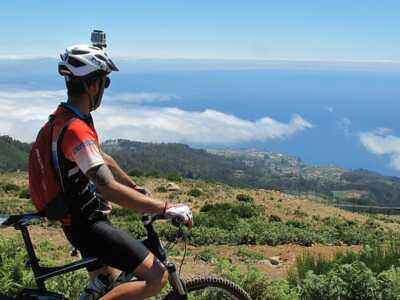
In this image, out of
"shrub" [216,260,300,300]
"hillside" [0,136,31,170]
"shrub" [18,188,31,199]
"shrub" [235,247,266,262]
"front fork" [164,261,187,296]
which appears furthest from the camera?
"hillside" [0,136,31,170]

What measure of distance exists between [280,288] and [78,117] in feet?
10.5

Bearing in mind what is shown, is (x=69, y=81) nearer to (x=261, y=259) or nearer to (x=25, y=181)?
(x=261, y=259)

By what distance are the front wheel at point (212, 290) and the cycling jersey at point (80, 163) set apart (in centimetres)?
107

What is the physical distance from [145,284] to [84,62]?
1.57 meters

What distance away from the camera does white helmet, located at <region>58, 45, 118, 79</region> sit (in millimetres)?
3627

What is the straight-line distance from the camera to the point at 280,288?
18.9ft

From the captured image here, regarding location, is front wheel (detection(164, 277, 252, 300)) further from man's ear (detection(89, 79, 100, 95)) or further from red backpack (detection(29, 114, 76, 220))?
man's ear (detection(89, 79, 100, 95))

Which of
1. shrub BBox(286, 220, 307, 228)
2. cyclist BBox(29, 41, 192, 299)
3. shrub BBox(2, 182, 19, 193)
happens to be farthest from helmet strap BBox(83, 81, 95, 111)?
shrub BBox(2, 182, 19, 193)

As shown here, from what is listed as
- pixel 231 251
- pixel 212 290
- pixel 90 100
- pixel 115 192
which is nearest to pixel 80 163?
pixel 115 192

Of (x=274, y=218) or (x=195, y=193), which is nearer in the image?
(x=274, y=218)

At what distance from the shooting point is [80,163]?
3430mm

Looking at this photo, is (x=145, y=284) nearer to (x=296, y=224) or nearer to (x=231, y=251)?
(x=231, y=251)

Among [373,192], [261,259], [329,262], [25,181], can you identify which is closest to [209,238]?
[261,259]

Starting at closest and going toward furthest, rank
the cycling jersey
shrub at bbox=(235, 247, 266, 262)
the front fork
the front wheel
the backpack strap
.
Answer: the cycling jersey < the backpack strap < the front fork < the front wheel < shrub at bbox=(235, 247, 266, 262)
